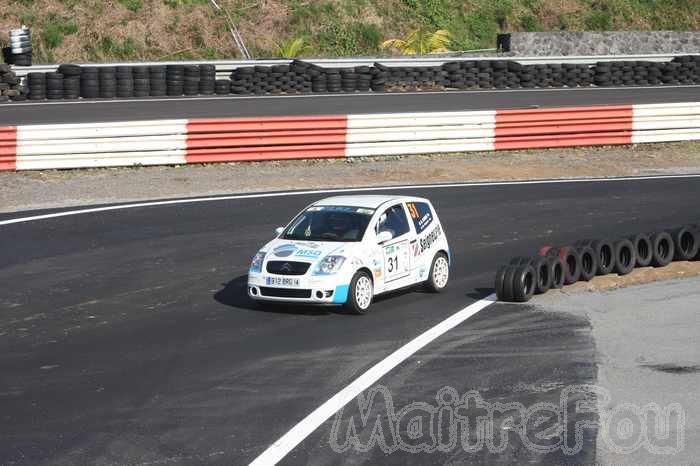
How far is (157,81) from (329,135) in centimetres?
1163

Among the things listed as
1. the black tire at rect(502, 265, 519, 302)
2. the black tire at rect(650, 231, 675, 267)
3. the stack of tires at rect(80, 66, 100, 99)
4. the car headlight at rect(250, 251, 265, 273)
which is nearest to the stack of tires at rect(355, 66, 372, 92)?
the stack of tires at rect(80, 66, 100, 99)

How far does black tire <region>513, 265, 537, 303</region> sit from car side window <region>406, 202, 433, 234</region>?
1.58m

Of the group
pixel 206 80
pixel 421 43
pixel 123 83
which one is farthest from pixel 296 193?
pixel 421 43

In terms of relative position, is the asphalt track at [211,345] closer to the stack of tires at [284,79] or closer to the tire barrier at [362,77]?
the tire barrier at [362,77]

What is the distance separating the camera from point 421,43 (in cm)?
4650

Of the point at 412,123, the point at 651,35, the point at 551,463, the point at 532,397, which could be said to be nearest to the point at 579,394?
the point at 532,397

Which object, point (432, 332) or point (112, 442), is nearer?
point (112, 442)

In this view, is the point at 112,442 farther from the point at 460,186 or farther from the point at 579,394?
the point at 460,186

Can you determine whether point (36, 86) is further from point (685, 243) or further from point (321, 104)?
point (685, 243)

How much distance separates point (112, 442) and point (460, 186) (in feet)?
51.9

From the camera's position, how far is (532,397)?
35.0 ft

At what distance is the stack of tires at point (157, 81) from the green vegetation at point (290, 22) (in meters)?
7.10

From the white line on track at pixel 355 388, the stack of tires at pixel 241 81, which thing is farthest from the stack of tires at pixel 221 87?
the white line on track at pixel 355 388

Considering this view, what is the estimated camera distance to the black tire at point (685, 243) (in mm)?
17469
